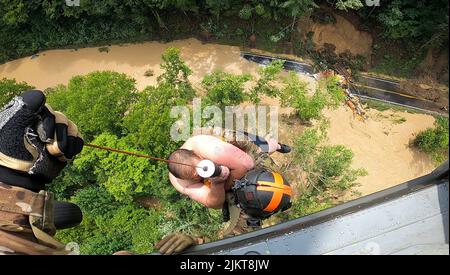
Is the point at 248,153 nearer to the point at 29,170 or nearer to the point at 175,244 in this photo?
the point at 175,244

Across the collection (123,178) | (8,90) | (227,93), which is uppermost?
(227,93)

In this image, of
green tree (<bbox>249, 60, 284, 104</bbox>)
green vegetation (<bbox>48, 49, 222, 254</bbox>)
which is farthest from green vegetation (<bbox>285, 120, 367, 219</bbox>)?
green vegetation (<bbox>48, 49, 222, 254</bbox>)

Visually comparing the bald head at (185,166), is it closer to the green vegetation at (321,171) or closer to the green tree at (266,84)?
the green vegetation at (321,171)

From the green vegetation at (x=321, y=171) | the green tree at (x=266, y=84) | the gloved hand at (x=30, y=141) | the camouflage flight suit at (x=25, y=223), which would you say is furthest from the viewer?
the green tree at (x=266, y=84)

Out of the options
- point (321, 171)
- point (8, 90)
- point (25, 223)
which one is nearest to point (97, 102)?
point (8, 90)

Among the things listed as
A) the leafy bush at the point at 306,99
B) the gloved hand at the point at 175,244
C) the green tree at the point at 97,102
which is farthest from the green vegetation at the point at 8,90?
the gloved hand at the point at 175,244

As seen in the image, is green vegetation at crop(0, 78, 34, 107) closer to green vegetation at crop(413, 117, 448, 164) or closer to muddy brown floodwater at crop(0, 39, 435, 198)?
muddy brown floodwater at crop(0, 39, 435, 198)

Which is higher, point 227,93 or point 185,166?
point 185,166

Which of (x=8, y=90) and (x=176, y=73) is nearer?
(x=8, y=90)
